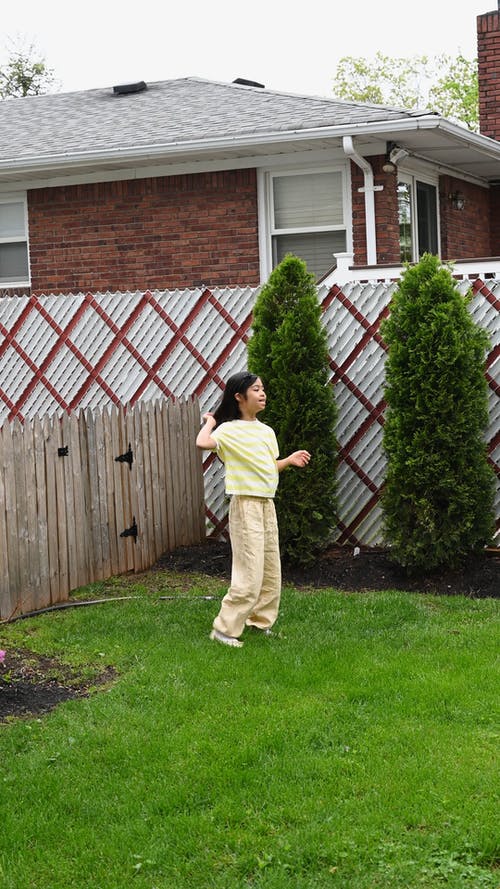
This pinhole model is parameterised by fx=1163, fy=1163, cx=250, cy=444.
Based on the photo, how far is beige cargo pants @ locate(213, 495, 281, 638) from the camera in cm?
627

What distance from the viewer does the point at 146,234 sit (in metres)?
13.7

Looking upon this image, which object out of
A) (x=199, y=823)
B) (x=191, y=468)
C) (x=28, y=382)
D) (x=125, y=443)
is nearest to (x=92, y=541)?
(x=125, y=443)

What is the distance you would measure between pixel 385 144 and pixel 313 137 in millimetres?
921

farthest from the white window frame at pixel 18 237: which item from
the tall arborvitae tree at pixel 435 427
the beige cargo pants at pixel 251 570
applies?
the beige cargo pants at pixel 251 570

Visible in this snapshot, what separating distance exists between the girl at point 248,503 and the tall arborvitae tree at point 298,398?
1.65m

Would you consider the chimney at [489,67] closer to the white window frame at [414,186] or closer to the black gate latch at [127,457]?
the white window frame at [414,186]

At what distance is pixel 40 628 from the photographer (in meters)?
6.90

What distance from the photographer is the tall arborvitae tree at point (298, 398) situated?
822 centimetres

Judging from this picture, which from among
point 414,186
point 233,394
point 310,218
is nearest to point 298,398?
point 233,394

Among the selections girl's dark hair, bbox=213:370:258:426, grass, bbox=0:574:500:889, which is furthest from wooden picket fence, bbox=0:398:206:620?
girl's dark hair, bbox=213:370:258:426

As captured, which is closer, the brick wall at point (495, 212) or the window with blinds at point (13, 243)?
the window with blinds at point (13, 243)

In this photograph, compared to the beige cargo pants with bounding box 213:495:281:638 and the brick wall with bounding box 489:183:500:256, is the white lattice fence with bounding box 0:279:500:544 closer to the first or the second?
the beige cargo pants with bounding box 213:495:281:638

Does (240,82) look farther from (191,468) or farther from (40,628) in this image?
(40,628)

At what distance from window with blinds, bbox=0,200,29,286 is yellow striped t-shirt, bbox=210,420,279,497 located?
8777mm
